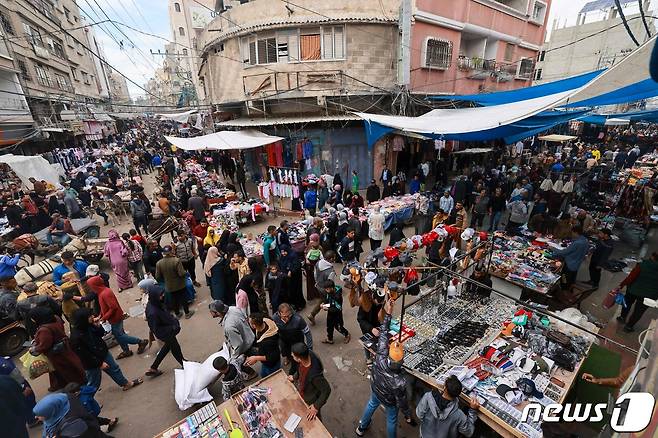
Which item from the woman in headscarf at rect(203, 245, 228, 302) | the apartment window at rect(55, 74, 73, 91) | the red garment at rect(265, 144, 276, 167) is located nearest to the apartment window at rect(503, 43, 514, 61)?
the red garment at rect(265, 144, 276, 167)

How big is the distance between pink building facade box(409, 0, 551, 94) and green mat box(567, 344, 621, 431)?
12462mm

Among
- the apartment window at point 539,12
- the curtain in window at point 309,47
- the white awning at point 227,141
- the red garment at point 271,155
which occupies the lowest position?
the red garment at point 271,155

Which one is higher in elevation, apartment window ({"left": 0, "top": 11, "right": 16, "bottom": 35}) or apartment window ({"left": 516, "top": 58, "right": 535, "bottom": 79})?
apartment window ({"left": 0, "top": 11, "right": 16, "bottom": 35})

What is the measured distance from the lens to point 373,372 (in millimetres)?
3932

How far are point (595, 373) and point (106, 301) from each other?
8.08 meters

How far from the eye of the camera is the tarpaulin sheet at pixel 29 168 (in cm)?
1412

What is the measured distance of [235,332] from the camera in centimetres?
452

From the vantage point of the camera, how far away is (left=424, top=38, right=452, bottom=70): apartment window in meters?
14.8

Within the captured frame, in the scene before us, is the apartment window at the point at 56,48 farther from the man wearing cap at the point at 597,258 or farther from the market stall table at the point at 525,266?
the man wearing cap at the point at 597,258

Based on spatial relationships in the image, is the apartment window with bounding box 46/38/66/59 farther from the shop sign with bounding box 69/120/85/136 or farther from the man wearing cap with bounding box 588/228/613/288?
the man wearing cap with bounding box 588/228/613/288

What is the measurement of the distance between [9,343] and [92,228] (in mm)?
6019

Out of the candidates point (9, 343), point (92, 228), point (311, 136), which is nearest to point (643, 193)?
point (311, 136)

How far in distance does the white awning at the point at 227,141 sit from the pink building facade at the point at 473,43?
8.00 m

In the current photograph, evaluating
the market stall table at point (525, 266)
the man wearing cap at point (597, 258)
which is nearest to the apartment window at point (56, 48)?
the market stall table at point (525, 266)
